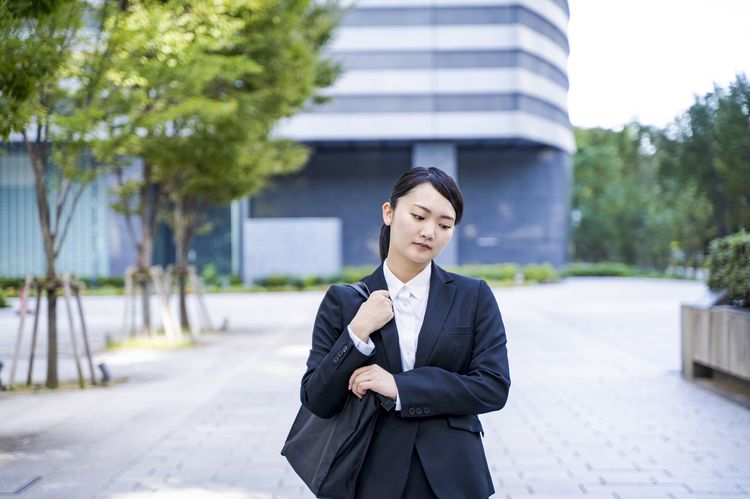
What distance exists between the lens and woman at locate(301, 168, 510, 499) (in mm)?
2381

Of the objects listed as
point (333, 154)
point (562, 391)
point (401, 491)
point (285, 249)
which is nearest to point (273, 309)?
point (285, 249)

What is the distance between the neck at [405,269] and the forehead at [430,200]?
0.55ft

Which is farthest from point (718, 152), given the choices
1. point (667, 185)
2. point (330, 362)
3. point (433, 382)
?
point (330, 362)

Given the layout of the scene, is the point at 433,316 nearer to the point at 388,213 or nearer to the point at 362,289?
the point at 362,289

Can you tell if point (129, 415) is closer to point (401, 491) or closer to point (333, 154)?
point (401, 491)

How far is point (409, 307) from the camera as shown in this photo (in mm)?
2523

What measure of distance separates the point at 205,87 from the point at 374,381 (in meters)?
13.6

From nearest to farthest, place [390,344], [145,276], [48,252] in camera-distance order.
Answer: [390,344], [48,252], [145,276]

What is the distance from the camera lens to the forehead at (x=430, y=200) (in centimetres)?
246

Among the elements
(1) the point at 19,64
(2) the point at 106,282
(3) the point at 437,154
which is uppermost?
(3) the point at 437,154

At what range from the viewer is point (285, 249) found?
37969 mm

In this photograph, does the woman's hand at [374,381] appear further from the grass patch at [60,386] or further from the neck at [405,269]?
the grass patch at [60,386]

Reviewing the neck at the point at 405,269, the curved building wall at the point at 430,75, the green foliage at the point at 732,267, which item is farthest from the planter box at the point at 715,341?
the curved building wall at the point at 430,75

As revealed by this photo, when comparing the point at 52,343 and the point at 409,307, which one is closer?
the point at 409,307
